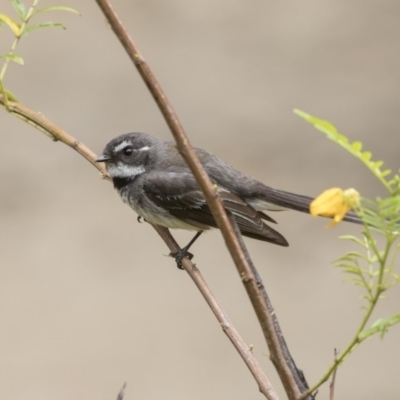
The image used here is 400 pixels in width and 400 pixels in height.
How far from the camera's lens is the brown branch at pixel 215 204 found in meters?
1.24

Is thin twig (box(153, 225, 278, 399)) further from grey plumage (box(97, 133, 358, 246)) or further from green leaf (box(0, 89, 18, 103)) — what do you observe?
grey plumage (box(97, 133, 358, 246))

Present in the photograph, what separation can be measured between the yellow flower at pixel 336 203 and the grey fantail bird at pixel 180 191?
2.54 meters

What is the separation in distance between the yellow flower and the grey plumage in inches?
101

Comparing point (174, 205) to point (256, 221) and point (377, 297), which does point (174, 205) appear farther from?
point (377, 297)

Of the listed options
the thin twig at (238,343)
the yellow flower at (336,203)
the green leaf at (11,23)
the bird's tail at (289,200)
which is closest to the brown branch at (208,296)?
the thin twig at (238,343)

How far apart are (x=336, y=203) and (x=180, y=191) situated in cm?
306

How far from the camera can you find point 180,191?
435cm

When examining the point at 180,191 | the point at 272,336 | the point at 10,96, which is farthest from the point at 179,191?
the point at 272,336

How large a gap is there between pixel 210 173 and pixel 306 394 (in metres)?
2.85

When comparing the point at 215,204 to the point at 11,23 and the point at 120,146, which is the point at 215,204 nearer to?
the point at 11,23

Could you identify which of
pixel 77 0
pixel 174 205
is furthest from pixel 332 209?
pixel 77 0

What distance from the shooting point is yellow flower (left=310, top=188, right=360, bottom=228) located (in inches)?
51.0

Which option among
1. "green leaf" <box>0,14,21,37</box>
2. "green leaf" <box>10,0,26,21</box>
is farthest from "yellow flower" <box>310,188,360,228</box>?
"green leaf" <box>10,0,26,21</box>

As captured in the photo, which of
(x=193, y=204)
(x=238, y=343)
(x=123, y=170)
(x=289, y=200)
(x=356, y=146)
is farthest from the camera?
(x=123, y=170)
